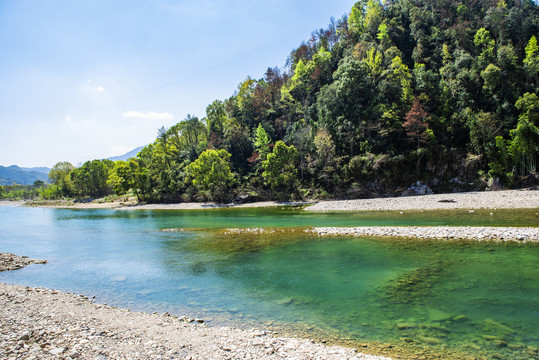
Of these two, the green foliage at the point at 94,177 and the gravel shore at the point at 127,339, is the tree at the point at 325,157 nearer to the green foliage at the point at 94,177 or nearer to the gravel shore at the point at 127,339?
the gravel shore at the point at 127,339

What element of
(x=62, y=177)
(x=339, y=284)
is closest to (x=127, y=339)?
(x=339, y=284)

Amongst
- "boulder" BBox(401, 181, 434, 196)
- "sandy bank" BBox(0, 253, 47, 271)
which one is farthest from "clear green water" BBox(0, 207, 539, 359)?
"boulder" BBox(401, 181, 434, 196)

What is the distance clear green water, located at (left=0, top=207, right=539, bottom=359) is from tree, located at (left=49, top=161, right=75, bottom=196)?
343 ft

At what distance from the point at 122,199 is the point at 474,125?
89.9 meters

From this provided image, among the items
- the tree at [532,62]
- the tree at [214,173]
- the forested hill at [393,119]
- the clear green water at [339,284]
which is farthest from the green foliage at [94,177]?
the tree at [532,62]

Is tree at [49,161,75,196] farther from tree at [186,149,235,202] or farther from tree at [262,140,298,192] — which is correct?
tree at [262,140,298,192]

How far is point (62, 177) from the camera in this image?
117000 mm

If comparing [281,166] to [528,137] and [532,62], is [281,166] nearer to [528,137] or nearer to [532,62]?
[528,137]

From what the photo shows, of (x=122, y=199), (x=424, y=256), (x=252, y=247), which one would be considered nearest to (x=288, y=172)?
(x=252, y=247)

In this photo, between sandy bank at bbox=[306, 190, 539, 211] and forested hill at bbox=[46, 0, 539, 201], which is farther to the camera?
forested hill at bbox=[46, 0, 539, 201]

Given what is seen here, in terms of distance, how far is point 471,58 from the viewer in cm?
5791

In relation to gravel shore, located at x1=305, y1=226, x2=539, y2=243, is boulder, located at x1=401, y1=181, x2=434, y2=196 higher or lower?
higher

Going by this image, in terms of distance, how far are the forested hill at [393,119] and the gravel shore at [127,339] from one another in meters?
49.1

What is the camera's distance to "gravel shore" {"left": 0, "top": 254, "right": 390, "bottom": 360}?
763 cm
